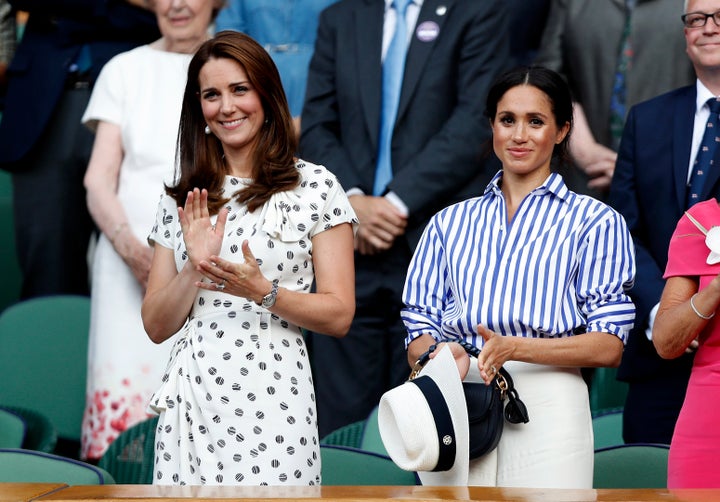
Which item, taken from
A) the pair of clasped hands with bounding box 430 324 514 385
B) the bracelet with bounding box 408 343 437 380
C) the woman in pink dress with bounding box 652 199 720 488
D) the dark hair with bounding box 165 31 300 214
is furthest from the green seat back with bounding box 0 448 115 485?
the woman in pink dress with bounding box 652 199 720 488

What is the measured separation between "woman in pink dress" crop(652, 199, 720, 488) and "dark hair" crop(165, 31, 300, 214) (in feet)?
3.23

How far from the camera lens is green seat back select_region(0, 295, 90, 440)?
5.31 meters

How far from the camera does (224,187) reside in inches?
142

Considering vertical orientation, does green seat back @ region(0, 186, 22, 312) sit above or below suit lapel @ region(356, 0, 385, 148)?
below

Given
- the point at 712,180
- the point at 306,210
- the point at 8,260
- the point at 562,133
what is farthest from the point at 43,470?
the point at 8,260

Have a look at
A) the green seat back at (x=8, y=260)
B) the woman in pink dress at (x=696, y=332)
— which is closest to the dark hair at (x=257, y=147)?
the woman in pink dress at (x=696, y=332)

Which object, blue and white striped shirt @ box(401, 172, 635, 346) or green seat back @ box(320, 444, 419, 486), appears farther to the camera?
green seat back @ box(320, 444, 419, 486)

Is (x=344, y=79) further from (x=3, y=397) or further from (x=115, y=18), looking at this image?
(x=3, y=397)

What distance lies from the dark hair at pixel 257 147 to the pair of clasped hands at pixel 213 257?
15 centimetres

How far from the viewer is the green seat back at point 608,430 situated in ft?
14.4

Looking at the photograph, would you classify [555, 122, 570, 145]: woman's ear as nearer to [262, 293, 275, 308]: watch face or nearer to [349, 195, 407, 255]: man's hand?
Answer: [262, 293, 275, 308]: watch face

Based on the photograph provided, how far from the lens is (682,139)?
438 cm

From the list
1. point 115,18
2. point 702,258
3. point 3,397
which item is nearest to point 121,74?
point 115,18

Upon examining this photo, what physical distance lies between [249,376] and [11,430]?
1252mm
